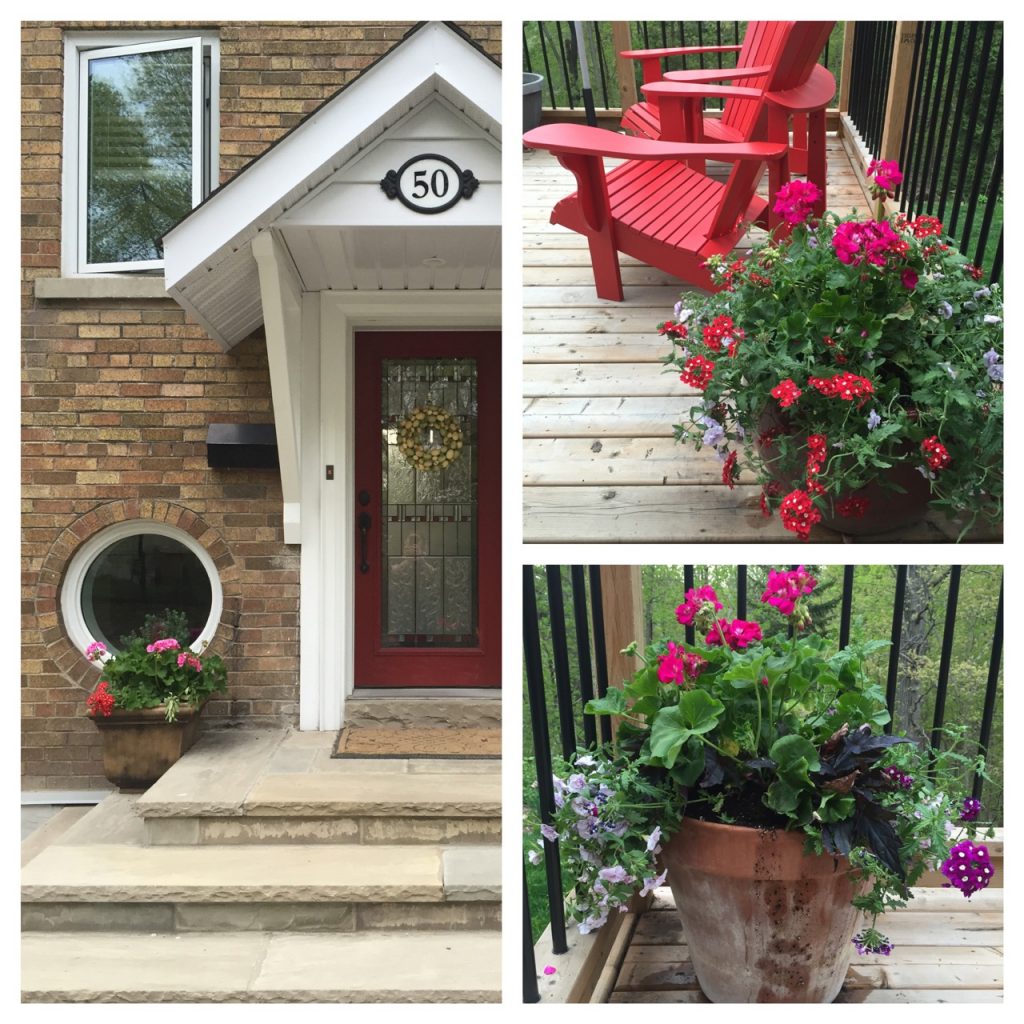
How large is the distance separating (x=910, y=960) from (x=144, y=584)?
12.0 ft

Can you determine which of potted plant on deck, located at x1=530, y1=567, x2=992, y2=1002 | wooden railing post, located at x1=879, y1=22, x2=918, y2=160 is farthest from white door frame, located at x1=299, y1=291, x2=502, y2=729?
potted plant on deck, located at x1=530, y1=567, x2=992, y2=1002

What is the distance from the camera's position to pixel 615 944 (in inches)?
63.6

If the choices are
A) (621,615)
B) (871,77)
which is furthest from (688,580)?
(871,77)

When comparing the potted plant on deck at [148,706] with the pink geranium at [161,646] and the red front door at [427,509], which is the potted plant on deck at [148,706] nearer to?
the pink geranium at [161,646]

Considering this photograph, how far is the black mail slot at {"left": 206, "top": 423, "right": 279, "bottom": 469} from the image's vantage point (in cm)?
421

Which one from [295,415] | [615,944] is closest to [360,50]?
[295,415]

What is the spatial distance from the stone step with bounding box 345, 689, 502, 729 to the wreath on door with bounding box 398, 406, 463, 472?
1.04 meters

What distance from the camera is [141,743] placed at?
13.0 ft

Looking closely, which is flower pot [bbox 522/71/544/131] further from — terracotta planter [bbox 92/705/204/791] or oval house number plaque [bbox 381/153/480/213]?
terracotta planter [bbox 92/705/204/791]

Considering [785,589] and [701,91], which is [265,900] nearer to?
[785,589]

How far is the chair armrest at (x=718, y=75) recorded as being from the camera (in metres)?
2.57

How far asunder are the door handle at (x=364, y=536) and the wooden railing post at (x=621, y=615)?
104 inches

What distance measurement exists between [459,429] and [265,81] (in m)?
1.71
